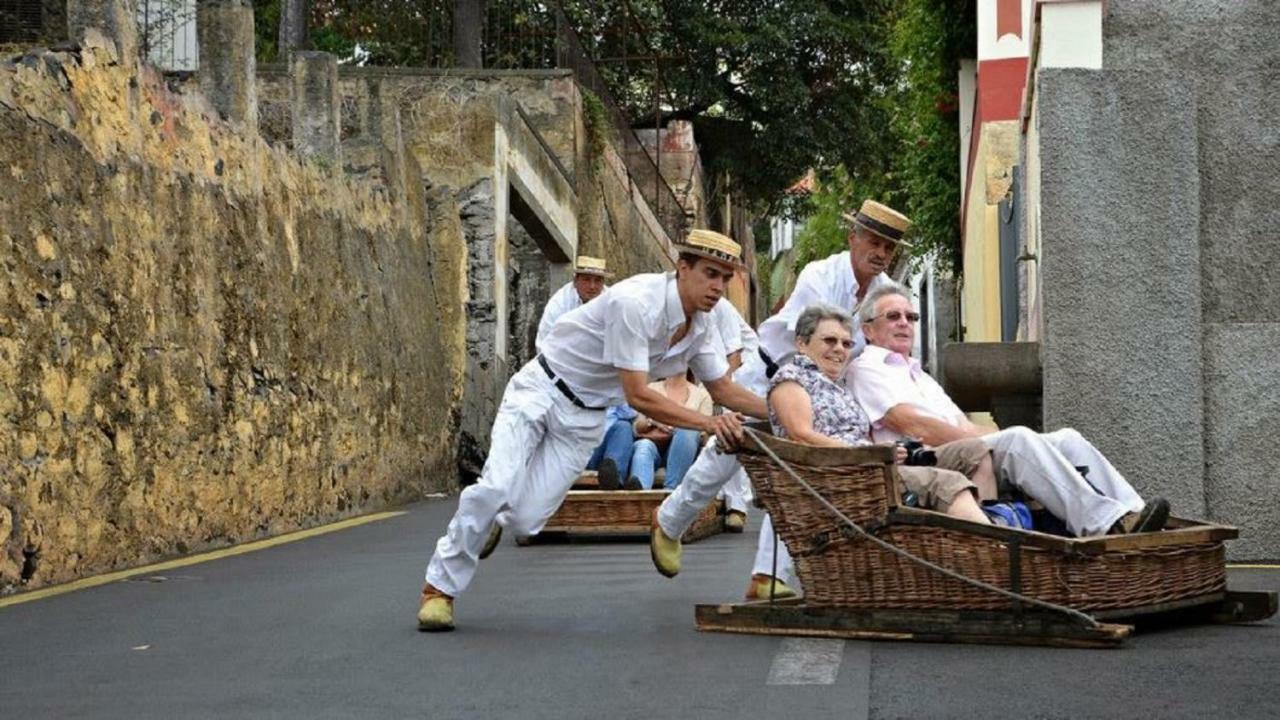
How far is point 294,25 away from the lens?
2883 centimetres

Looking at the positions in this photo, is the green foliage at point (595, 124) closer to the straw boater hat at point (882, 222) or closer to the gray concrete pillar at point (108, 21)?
the gray concrete pillar at point (108, 21)

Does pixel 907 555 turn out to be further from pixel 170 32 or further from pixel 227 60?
pixel 170 32

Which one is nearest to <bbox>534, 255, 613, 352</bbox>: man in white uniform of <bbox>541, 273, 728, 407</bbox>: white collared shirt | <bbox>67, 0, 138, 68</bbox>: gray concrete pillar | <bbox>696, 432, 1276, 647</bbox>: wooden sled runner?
<bbox>67, 0, 138, 68</bbox>: gray concrete pillar

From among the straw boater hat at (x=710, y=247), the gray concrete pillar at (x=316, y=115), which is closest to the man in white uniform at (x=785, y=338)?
the straw boater hat at (x=710, y=247)

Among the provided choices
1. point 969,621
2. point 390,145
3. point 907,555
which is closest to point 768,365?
point 907,555

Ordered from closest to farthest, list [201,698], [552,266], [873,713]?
1. [873,713]
2. [201,698]
3. [552,266]

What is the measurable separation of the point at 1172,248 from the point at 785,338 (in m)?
2.16

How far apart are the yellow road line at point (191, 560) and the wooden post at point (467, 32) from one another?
11.7 metres

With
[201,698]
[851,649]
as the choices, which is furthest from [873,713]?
[201,698]

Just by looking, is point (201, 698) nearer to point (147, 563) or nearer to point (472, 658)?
point (472, 658)

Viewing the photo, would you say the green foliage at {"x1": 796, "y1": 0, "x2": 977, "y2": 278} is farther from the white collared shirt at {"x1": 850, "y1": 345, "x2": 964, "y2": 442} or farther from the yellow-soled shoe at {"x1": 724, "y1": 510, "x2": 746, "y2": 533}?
the white collared shirt at {"x1": 850, "y1": 345, "x2": 964, "y2": 442}

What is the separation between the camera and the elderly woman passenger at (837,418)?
307 inches

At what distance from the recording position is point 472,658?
744 centimetres

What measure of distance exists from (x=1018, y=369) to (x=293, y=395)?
5.69 meters
